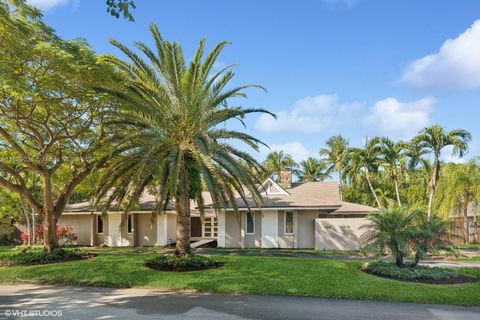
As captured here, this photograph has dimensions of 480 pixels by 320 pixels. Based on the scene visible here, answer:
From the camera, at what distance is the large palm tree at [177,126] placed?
564 inches

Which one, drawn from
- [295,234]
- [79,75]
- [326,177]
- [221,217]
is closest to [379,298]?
[79,75]

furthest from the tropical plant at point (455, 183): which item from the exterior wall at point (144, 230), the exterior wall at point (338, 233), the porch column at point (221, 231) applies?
the exterior wall at point (144, 230)

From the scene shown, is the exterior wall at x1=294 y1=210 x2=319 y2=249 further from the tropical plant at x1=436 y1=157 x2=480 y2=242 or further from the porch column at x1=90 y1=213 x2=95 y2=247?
the porch column at x1=90 y1=213 x2=95 y2=247

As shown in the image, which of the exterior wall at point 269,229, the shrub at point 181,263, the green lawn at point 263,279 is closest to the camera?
the green lawn at point 263,279

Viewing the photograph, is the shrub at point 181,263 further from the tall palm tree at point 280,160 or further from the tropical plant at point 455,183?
the tall palm tree at point 280,160

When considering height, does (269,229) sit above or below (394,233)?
below

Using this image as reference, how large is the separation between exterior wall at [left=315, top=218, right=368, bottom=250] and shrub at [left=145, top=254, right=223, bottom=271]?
34.4ft

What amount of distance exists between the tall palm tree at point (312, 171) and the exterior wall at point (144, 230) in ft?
103

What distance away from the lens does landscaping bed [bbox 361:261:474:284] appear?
12.7 metres

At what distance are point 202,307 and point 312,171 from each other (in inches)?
1871

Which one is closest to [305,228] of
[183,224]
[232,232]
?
[232,232]

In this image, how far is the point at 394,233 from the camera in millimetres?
13547

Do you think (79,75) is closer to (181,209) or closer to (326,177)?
(181,209)

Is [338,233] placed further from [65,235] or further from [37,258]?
[65,235]
